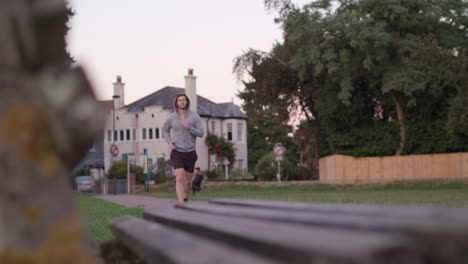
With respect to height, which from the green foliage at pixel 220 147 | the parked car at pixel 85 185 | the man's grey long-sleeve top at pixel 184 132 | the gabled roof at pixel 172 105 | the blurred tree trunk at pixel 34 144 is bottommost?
the parked car at pixel 85 185

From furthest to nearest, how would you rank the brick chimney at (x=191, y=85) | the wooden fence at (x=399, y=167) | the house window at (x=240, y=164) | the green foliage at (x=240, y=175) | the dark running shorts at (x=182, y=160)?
the house window at (x=240, y=164) → the brick chimney at (x=191, y=85) → the green foliage at (x=240, y=175) → the wooden fence at (x=399, y=167) → the dark running shorts at (x=182, y=160)

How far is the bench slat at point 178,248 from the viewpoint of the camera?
1.46 m

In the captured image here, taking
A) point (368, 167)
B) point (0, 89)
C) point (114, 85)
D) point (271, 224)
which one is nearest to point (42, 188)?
point (0, 89)

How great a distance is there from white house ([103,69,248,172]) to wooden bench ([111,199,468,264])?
58551 mm

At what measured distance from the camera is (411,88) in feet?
113

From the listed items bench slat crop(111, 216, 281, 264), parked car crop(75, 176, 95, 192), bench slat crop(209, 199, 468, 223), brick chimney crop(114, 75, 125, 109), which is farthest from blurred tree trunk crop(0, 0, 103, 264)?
brick chimney crop(114, 75, 125, 109)

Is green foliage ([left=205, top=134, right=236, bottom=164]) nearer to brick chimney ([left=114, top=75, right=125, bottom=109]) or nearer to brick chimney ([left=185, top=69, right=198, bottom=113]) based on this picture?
brick chimney ([left=185, top=69, right=198, bottom=113])

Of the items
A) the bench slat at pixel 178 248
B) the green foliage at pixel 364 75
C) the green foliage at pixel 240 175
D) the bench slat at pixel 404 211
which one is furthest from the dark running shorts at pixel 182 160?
the green foliage at pixel 240 175

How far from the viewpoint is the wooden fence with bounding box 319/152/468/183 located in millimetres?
39031

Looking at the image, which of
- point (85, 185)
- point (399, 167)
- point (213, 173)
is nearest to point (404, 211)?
point (399, 167)

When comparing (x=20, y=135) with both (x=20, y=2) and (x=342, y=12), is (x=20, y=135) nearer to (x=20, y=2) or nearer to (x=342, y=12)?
(x=20, y=2)

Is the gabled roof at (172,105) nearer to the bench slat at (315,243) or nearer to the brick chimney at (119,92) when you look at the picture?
the brick chimney at (119,92)

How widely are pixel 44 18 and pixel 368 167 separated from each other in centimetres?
4230

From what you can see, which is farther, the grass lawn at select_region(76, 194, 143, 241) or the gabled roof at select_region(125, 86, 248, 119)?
the gabled roof at select_region(125, 86, 248, 119)
